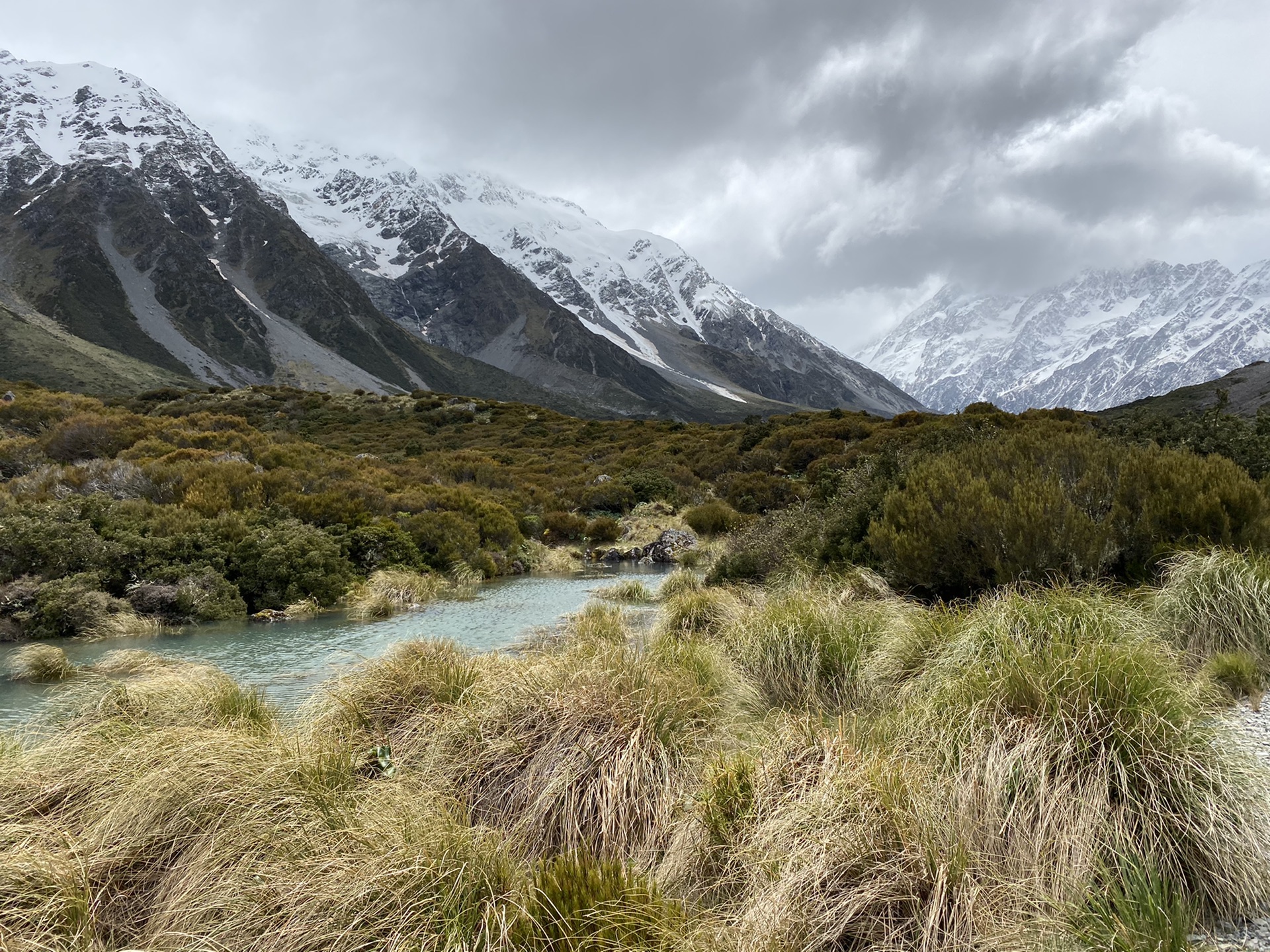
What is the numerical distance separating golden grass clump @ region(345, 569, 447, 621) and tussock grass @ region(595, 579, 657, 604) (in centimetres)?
312

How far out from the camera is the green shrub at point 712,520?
19297 millimetres

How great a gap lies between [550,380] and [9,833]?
635 ft

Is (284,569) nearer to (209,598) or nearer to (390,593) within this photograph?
(209,598)

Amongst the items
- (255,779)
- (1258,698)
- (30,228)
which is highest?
(30,228)

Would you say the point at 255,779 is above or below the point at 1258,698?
below

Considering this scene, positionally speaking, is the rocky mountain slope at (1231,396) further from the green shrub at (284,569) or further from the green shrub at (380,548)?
the green shrub at (284,569)

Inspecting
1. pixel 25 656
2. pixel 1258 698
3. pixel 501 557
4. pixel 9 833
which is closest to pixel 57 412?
pixel 501 557

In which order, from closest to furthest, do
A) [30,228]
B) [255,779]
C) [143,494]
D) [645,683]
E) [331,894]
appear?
[331,894]
[255,779]
[645,683]
[143,494]
[30,228]

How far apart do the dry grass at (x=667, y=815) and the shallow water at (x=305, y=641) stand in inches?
87.6

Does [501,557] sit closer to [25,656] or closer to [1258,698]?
[25,656]

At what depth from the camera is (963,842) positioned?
2.79m

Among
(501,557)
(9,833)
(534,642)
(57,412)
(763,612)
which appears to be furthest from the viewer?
(57,412)

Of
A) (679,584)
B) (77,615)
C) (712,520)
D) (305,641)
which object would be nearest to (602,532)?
(712,520)

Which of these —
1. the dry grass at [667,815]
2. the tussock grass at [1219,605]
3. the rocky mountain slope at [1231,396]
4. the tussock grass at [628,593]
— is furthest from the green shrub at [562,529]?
the rocky mountain slope at [1231,396]
